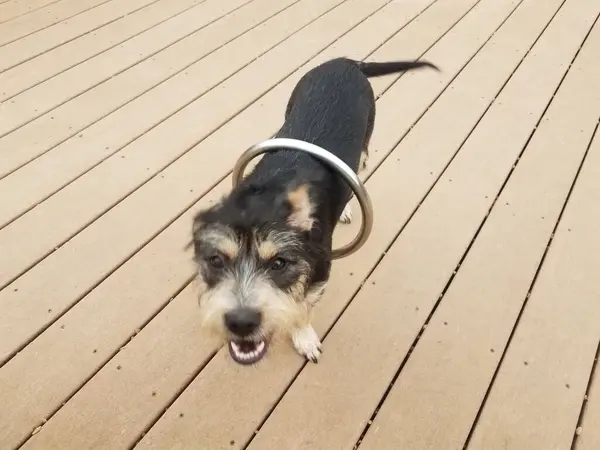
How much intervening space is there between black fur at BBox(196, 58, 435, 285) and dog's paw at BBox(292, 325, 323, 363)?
1.30 ft

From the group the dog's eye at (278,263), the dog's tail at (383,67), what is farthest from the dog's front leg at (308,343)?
the dog's tail at (383,67)

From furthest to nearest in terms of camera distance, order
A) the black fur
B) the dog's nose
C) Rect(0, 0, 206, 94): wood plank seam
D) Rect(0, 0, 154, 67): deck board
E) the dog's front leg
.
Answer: Rect(0, 0, 154, 67): deck board, Rect(0, 0, 206, 94): wood plank seam, the dog's front leg, the black fur, the dog's nose

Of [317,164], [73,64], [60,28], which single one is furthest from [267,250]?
[60,28]

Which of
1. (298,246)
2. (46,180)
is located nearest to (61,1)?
(46,180)

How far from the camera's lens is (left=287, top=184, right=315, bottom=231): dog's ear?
7.08 ft

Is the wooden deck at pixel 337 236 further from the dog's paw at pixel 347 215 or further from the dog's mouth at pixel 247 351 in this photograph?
the dog's mouth at pixel 247 351

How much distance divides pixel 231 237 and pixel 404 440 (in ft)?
4.31

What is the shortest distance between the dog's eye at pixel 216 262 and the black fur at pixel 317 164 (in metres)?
0.17

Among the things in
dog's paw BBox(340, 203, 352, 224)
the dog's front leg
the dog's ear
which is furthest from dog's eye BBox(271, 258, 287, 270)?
dog's paw BBox(340, 203, 352, 224)

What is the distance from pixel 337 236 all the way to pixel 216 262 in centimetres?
141

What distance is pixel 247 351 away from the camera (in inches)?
89.1

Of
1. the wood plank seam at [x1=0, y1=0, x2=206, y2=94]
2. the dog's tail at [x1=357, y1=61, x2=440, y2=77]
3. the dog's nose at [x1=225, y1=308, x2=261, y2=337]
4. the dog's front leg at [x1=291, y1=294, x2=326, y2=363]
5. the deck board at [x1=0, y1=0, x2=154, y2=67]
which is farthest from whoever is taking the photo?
the deck board at [x1=0, y1=0, x2=154, y2=67]

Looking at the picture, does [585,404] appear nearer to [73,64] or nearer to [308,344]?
[308,344]

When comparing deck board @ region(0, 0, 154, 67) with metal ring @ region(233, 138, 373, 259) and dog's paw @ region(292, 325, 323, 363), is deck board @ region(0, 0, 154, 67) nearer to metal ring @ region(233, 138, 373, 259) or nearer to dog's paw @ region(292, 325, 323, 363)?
metal ring @ region(233, 138, 373, 259)
